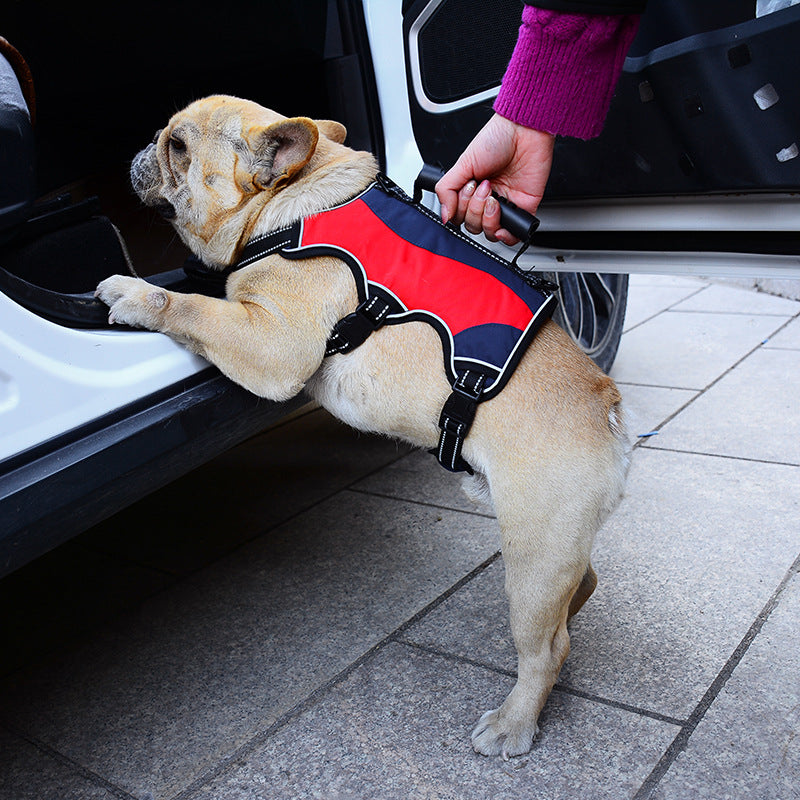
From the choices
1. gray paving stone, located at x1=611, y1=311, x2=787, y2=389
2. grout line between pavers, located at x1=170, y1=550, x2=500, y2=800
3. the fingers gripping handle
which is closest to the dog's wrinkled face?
the fingers gripping handle

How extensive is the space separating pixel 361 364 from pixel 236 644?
3.55 ft

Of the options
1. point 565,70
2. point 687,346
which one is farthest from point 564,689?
point 687,346

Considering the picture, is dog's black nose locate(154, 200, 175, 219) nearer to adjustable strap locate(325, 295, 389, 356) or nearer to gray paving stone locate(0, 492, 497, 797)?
adjustable strap locate(325, 295, 389, 356)

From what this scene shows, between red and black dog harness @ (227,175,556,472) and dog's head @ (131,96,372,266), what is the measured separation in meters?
0.16

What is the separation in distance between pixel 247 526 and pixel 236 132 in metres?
1.76

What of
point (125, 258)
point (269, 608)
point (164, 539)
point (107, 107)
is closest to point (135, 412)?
point (125, 258)

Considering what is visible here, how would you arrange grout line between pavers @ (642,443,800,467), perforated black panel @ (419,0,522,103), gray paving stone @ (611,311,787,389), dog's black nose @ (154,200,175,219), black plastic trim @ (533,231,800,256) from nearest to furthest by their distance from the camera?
black plastic trim @ (533,231,800,256)
dog's black nose @ (154,200,175,219)
perforated black panel @ (419,0,522,103)
grout line between pavers @ (642,443,800,467)
gray paving stone @ (611,311,787,389)

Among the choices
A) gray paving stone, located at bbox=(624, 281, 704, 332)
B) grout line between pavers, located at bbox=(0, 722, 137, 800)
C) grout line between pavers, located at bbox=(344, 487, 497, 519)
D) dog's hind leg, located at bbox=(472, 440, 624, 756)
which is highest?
dog's hind leg, located at bbox=(472, 440, 624, 756)

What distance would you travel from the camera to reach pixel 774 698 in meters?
2.41

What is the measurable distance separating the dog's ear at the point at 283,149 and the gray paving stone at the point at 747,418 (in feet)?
8.31

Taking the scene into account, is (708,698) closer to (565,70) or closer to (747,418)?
(565,70)

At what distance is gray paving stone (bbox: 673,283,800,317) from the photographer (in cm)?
675

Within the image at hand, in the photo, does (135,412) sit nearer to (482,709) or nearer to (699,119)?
(482,709)

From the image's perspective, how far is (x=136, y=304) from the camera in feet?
7.76
